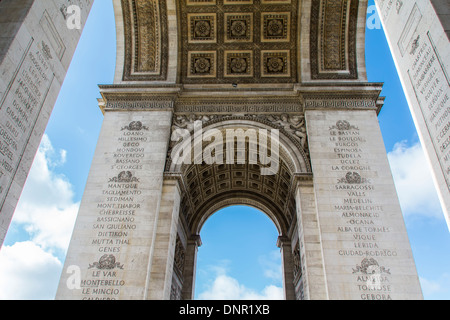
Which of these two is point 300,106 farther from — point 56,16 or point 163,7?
point 56,16

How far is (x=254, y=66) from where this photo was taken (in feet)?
54.6

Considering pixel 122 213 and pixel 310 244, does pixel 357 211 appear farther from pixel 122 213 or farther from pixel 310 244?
pixel 122 213

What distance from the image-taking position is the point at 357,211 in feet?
38.3

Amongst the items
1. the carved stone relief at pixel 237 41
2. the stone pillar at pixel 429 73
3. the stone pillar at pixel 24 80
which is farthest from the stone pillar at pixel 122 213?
the stone pillar at pixel 429 73

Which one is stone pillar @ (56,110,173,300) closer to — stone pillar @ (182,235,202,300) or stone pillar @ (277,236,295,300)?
stone pillar @ (182,235,202,300)

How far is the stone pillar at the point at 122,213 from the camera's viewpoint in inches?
417

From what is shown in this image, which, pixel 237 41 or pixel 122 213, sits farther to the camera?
pixel 237 41

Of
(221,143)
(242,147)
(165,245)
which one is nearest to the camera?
(165,245)

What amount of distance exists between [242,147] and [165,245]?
6386 mm

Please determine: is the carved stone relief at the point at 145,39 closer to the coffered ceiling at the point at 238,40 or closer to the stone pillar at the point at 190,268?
the coffered ceiling at the point at 238,40

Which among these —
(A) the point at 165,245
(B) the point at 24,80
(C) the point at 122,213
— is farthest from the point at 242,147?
(B) the point at 24,80

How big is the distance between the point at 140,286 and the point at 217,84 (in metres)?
9.87

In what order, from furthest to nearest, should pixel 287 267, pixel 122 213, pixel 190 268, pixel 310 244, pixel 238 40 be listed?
1. pixel 190 268
2. pixel 287 267
3. pixel 238 40
4. pixel 122 213
5. pixel 310 244
